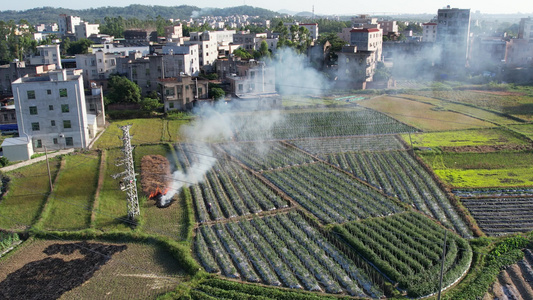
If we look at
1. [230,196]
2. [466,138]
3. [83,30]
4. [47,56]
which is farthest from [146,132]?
[83,30]

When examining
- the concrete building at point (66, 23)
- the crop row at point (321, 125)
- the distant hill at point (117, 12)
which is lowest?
the crop row at point (321, 125)

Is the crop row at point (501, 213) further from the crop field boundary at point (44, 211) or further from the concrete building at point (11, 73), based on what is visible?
the concrete building at point (11, 73)

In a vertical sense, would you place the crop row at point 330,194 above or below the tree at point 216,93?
below

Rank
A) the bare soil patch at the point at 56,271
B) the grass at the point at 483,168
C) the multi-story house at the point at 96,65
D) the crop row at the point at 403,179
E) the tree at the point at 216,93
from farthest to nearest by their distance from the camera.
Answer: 1. the multi-story house at the point at 96,65
2. the tree at the point at 216,93
3. the grass at the point at 483,168
4. the crop row at the point at 403,179
5. the bare soil patch at the point at 56,271

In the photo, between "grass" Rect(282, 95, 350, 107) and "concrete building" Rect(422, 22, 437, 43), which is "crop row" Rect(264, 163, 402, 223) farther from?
"concrete building" Rect(422, 22, 437, 43)

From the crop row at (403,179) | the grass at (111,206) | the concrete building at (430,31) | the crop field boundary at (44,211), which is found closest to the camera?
the crop field boundary at (44,211)

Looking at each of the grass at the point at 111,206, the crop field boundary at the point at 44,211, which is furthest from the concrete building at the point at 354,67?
the crop field boundary at the point at 44,211
